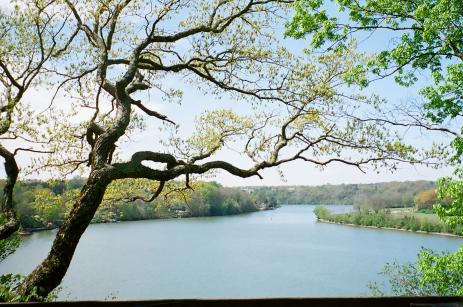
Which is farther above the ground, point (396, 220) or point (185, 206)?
point (185, 206)

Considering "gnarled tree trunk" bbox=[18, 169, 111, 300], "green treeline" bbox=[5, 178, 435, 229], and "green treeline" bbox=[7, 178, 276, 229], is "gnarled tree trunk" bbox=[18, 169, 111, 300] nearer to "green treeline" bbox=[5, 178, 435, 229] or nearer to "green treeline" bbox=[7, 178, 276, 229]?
"green treeline" bbox=[7, 178, 276, 229]

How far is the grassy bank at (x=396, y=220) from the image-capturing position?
122 ft

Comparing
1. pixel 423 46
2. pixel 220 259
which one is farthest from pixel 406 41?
pixel 220 259

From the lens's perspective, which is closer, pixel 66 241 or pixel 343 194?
pixel 66 241

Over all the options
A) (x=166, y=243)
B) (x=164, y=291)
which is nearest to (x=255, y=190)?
(x=166, y=243)

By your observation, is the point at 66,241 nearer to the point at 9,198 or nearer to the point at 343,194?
the point at 9,198

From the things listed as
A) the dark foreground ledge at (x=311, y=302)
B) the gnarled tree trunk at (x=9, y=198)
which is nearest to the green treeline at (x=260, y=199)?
the gnarled tree trunk at (x=9, y=198)

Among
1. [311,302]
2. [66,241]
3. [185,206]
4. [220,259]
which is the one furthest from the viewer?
[185,206]

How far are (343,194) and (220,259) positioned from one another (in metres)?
41.3

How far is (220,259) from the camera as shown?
28.2 m

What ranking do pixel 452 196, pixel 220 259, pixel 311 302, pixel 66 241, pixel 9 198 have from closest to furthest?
pixel 311 302
pixel 66 241
pixel 9 198
pixel 452 196
pixel 220 259

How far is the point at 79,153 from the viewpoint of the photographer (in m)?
7.09

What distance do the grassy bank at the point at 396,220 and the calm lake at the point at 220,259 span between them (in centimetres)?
97

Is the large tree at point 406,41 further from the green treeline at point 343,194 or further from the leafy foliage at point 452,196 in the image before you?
the green treeline at point 343,194
